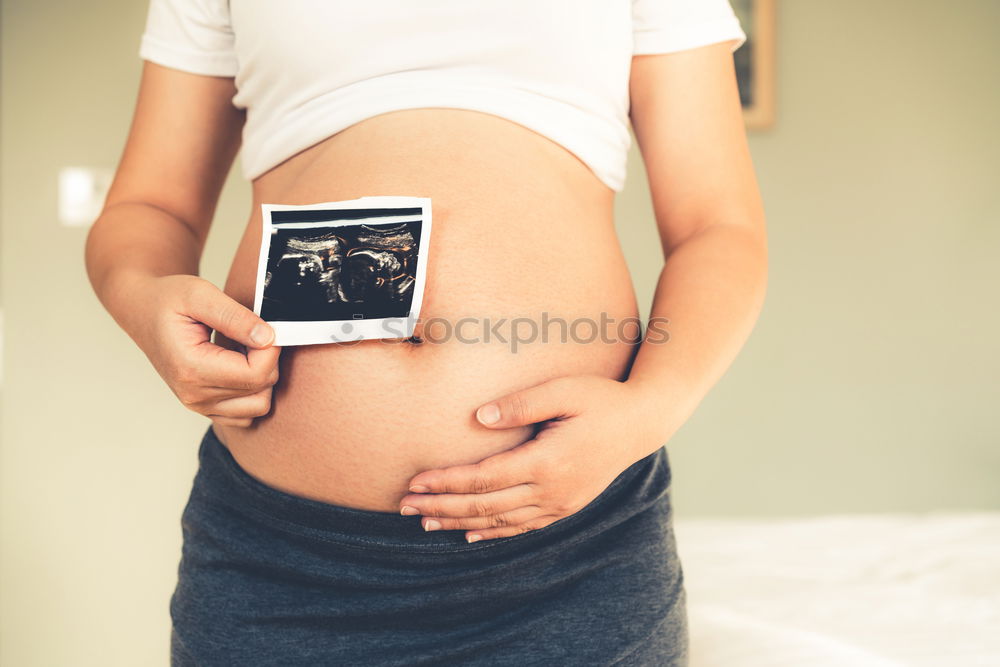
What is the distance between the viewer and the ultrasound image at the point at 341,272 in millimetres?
643

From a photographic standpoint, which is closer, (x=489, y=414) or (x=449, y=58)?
(x=489, y=414)

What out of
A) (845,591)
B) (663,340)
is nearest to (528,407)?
(663,340)

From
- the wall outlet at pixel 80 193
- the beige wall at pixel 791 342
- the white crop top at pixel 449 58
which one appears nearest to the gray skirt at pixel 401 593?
the white crop top at pixel 449 58

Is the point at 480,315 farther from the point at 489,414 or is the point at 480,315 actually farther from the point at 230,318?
the point at 230,318

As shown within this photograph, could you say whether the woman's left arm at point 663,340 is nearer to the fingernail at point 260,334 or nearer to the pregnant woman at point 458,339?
the pregnant woman at point 458,339

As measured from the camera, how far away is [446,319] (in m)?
0.68

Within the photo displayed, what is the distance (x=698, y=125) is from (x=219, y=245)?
1.75 m

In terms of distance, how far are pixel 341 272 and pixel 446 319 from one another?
0.11m

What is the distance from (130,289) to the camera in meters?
0.72

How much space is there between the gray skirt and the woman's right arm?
13 cm

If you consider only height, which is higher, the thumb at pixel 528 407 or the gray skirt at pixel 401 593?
the thumb at pixel 528 407

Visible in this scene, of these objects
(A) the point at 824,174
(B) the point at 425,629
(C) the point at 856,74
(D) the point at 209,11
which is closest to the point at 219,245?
(D) the point at 209,11

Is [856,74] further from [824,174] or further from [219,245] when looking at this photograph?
[219,245]

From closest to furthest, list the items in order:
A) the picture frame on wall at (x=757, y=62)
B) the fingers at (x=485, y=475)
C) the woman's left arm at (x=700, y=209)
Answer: the fingers at (x=485, y=475) → the woman's left arm at (x=700, y=209) → the picture frame on wall at (x=757, y=62)
